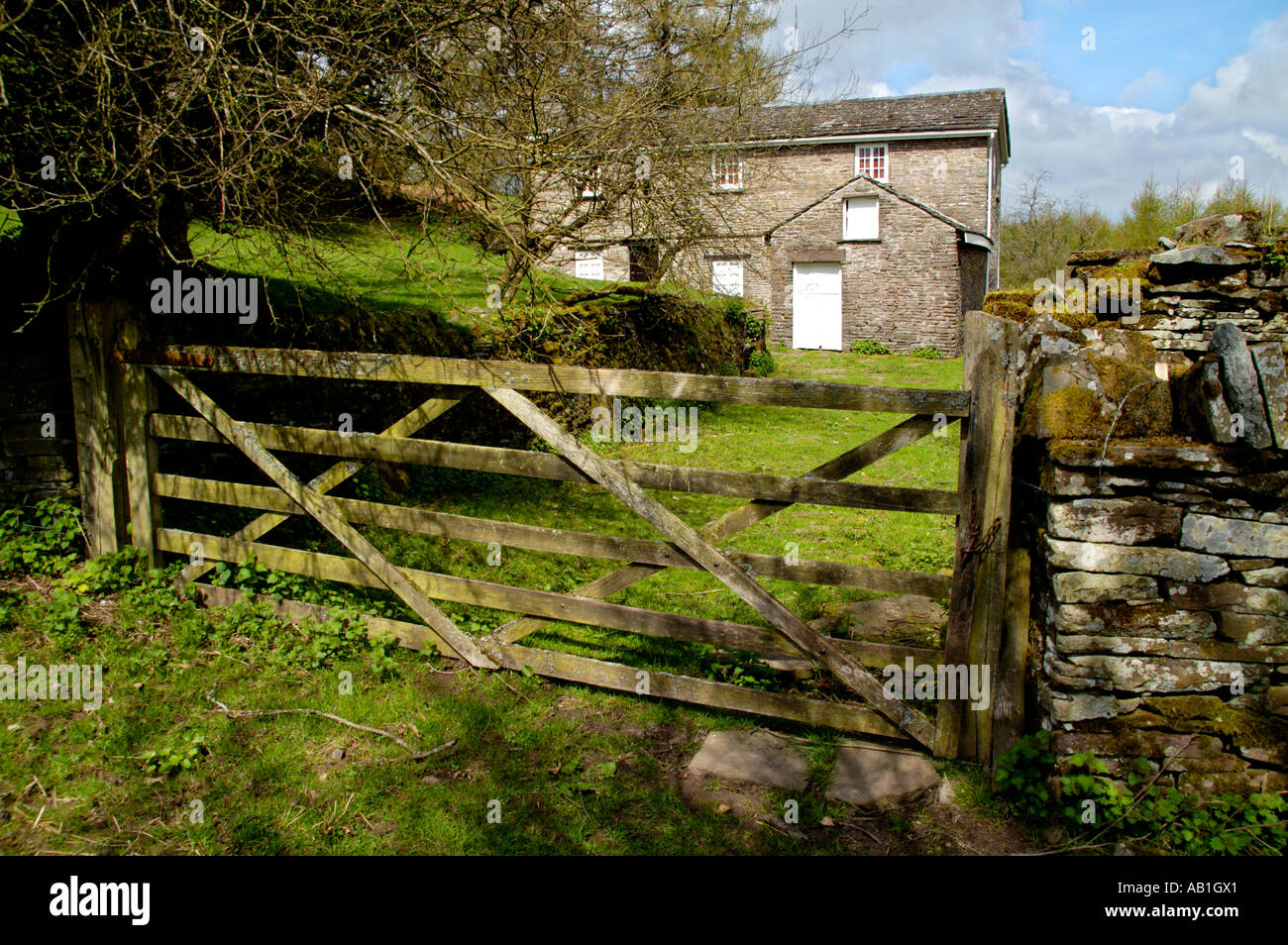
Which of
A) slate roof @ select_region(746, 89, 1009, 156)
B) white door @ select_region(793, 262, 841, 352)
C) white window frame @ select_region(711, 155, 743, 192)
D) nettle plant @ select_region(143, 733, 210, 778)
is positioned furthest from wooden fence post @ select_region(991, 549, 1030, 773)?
slate roof @ select_region(746, 89, 1009, 156)

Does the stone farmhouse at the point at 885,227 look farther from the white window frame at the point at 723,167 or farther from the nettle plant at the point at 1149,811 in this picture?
the nettle plant at the point at 1149,811

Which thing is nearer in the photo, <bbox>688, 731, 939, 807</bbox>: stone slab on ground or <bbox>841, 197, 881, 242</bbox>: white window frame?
<bbox>688, 731, 939, 807</bbox>: stone slab on ground

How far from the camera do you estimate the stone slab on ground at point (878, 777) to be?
11.5ft

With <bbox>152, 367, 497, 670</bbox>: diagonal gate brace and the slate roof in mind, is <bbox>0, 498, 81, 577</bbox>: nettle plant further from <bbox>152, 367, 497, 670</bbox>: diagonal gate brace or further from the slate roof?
the slate roof

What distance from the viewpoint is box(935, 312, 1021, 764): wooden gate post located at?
3404 mm

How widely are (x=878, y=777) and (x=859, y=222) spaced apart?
25.1 metres

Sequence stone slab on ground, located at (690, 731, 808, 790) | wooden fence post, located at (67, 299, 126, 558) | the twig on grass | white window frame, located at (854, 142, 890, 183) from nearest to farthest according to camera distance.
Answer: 1. stone slab on ground, located at (690, 731, 808, 790)
2. the twig on grass
3. wooden fence post, located at (67, 299, 126, 558)
4. white window frame, located at (854, 142, 890, 183)

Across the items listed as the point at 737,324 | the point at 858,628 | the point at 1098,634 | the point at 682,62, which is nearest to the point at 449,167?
the point at 858,628

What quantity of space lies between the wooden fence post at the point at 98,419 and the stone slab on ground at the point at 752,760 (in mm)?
3988

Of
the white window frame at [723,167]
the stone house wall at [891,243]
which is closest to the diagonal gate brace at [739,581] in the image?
the white window frame at [723,167]

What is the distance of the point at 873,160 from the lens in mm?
27531

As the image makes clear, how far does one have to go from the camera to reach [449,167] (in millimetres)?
5211

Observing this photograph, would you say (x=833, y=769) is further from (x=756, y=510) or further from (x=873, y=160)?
(x=873, y=160)

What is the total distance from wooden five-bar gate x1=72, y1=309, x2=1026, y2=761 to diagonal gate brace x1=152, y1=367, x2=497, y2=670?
0.01 metres
